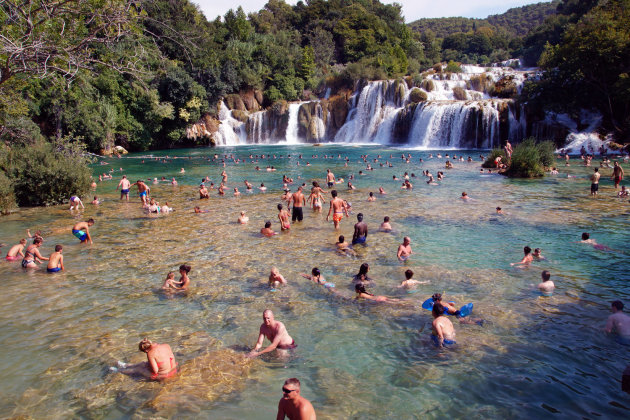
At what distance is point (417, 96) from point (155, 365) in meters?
45.1

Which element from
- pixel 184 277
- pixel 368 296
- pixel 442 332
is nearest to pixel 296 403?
pixel 442 332

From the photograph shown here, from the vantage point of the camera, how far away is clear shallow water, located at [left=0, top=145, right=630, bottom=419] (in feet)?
19.1

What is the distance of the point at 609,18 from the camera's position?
32.3 meters

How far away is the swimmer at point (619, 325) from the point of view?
6.97 meters

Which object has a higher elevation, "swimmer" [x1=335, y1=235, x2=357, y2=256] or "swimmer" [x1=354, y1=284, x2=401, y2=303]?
"swimmer" [x1=335, y1=235, x2=357, y2=256]

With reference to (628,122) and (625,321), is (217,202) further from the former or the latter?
(628,122)

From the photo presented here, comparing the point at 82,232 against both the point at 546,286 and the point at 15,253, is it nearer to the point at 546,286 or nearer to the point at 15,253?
the point at 15,253

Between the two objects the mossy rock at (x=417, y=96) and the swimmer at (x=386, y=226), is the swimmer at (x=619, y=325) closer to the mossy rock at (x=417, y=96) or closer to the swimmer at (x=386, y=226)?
the swimmer at (x=386, y=226)

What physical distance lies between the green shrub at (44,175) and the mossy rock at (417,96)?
36451 mm

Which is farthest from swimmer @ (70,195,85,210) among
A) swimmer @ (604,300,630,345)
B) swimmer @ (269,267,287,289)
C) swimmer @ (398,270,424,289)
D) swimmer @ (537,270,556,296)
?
swimmer @ (604,300,630,345)

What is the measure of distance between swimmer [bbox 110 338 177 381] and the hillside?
142 m

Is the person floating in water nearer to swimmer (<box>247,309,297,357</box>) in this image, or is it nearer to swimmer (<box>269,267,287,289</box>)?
swimmer (<box>269,267,287,289</box>)

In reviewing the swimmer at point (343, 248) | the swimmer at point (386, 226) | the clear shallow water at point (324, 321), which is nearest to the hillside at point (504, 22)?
the swimmer at point (386, 226)

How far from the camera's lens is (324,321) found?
26.7 feet
